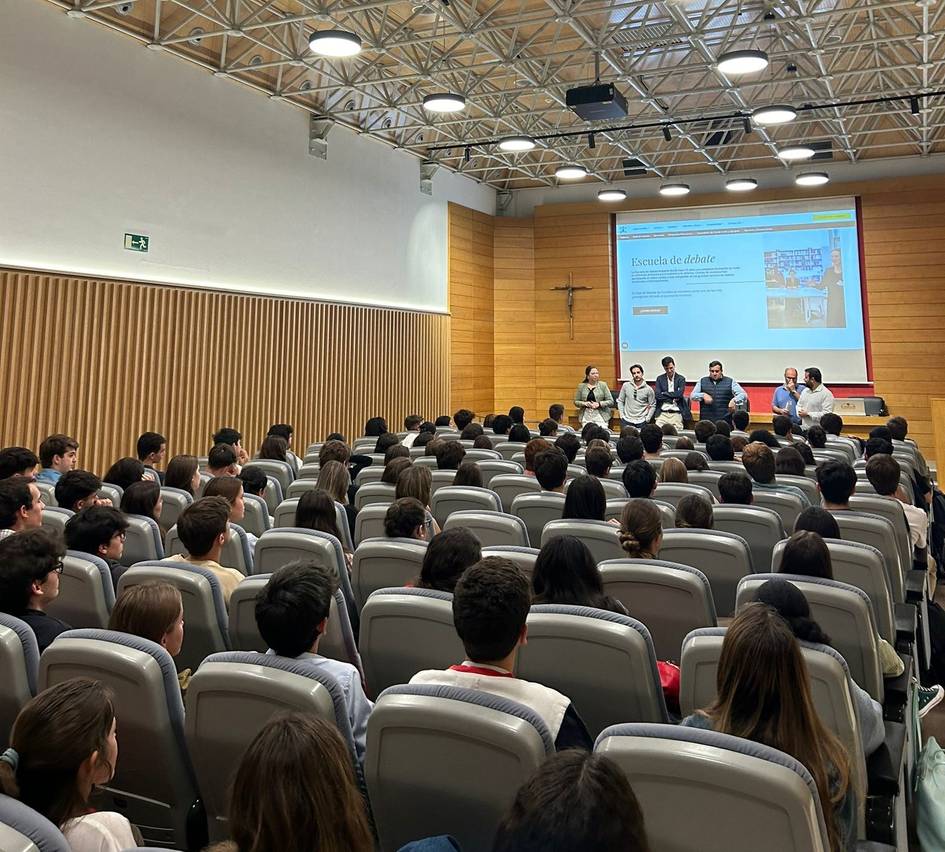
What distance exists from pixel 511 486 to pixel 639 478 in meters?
1.28

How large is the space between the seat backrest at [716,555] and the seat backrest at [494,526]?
85 centimetres

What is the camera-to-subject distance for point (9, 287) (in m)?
7.58

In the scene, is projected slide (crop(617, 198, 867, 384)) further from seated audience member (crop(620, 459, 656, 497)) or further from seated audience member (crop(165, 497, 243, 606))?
seated audience member (crop(165, 497, 243, 606))

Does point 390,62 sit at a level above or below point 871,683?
above

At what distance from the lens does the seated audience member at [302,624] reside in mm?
2270

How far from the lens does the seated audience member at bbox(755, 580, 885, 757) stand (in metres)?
2.19

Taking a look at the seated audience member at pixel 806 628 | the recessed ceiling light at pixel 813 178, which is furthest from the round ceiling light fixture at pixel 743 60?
the seated audience member at pixel 806 628

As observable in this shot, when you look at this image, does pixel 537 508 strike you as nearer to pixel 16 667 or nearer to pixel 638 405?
pixel 16 667

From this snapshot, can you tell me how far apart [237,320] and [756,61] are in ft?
22.8

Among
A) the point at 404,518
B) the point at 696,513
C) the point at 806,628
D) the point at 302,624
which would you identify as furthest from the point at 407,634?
the point at 696,513

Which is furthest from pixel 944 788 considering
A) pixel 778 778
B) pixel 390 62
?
pixel 390 62

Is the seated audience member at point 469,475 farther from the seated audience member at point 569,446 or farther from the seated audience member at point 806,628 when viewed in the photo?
the seated audience member at point 806,628

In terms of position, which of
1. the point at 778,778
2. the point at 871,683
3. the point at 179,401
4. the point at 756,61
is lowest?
the point at 871,683

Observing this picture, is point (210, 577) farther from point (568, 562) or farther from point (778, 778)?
point (778, 778)
